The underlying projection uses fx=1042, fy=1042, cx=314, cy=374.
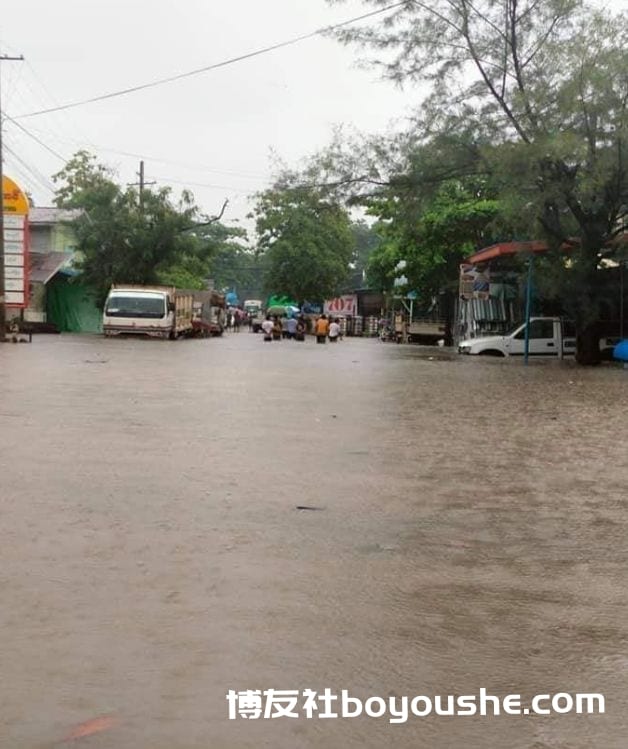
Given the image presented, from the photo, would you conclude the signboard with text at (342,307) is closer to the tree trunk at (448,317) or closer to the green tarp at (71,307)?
the tree trunk at (448,317)

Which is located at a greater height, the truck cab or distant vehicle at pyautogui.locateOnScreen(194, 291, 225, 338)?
distant vehicle at pyautogui.locateOnScreen(194, 291, 225, 338)

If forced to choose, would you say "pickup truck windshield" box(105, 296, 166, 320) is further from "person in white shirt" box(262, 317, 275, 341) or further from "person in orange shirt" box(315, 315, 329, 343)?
"person in orange shirt" box(315, 315, 329, 343)

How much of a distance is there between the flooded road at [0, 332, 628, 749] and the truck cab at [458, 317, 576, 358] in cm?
1960

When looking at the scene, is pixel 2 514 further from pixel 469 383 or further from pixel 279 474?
pixel 469 383

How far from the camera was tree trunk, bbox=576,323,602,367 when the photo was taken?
93.0 feet

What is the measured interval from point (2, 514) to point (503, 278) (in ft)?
98.1

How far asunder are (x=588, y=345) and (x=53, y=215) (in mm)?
31320

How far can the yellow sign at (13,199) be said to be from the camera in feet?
104

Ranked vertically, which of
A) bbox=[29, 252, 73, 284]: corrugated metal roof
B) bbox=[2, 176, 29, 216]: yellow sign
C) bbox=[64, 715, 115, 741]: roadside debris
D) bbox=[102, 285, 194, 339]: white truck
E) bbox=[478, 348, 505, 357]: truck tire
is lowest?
bbox=[64, 715, 115, 741]: roadside debris

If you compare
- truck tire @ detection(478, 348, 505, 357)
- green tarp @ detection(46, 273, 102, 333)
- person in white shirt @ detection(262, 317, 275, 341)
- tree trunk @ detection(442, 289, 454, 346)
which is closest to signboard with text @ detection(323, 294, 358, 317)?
tree trunk @ detection(442, 289, 454, 346)

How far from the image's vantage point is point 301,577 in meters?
4.94

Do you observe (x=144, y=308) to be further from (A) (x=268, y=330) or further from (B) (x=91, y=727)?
(B) (x=91, y=727)

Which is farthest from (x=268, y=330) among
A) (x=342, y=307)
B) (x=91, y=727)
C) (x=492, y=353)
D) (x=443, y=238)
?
(x=91, y=727)

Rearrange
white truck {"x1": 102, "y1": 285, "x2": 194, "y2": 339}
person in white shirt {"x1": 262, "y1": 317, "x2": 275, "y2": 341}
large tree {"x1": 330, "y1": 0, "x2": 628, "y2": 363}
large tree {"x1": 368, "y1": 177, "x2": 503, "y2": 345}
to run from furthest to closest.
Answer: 1. person in white shirt {"x1": 262, "y1": 317, "x2": 275, "y2": 341}
2. large tree {"x1": 368, "y1": 177, "x2": 503, "y2": 345}
3. white truck {"x1": 102, "y1": 285, "x2": 194, "y2": 339}
4. large tree {"x1": 330, "y1": 0, "x2": 628, "y2": 363}
